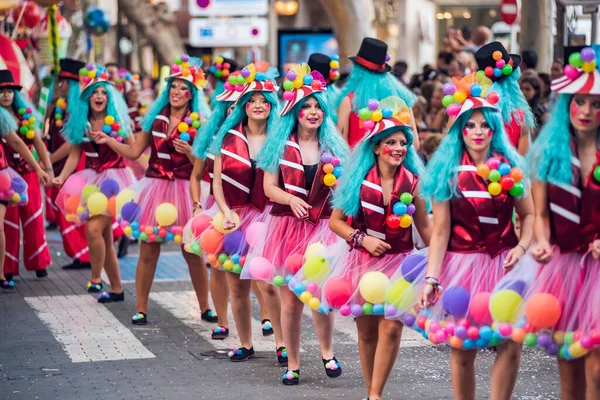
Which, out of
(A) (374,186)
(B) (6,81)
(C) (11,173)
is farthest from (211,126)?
(B) (6,81)

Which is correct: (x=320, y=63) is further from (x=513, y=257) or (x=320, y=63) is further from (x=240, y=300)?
(x=513, y=257)

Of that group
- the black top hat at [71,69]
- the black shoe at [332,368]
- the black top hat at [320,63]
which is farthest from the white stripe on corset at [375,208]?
the black top hat at [71,69]

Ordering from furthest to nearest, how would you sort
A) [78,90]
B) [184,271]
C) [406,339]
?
[184,271] → [78,90] → [406,339]

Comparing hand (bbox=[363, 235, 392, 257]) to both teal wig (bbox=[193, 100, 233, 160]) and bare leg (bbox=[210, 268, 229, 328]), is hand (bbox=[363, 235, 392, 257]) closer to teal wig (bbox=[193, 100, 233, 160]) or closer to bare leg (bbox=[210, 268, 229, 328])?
teal wig (bbox=[193, 100, 233, 160])


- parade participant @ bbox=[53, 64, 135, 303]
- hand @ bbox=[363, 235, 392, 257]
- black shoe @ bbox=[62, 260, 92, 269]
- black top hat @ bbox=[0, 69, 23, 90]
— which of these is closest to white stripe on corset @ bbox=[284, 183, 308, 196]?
hand @ bbox=[363, 235, 392, 257]

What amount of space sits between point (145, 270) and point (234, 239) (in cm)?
180

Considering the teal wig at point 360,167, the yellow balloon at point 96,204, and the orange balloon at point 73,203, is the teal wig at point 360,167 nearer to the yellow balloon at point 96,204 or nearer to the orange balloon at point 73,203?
the yellow balloon at point 96,204

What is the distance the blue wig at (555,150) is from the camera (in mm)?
5379

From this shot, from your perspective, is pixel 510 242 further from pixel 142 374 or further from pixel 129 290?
pixel 129 290

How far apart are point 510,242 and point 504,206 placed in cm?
20

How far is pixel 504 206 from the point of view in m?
5.80

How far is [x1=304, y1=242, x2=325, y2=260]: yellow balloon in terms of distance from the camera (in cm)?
695

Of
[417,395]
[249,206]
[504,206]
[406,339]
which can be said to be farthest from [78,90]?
[504,206]

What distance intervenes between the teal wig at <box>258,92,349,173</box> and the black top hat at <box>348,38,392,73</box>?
2216mm
